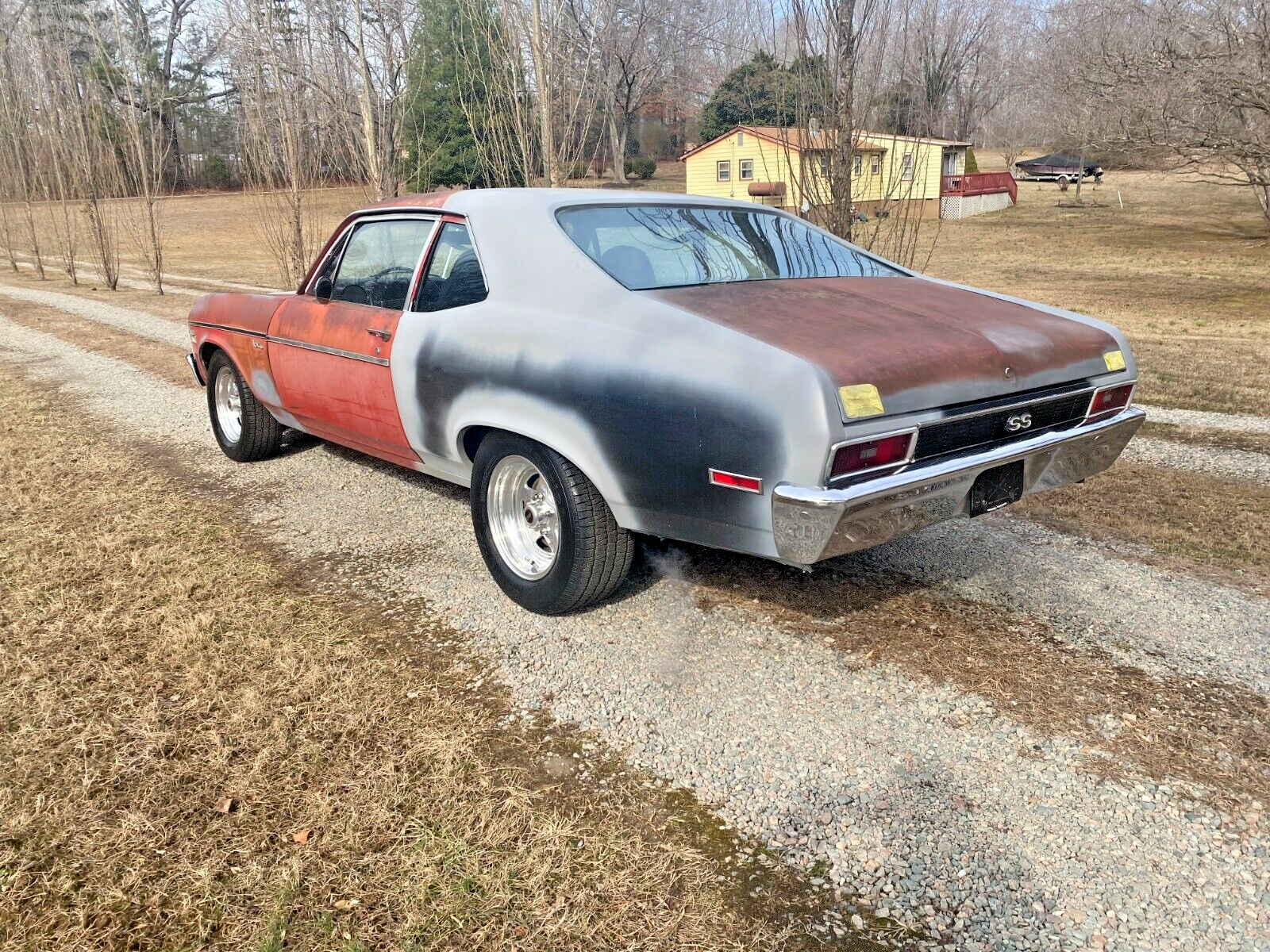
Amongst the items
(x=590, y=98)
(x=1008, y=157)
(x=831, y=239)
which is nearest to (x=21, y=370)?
(x=590, y=98)

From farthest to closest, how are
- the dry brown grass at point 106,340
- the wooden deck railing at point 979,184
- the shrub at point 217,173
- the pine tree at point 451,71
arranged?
the shrub at point 217,173
the wooden deck railing at point 979,184
the pine tree at point 451,71
the dry brown grass at point 106,340

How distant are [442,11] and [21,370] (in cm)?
609

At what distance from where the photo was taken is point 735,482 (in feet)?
9.21

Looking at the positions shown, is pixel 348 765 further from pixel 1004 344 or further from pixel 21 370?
pixel 21 370

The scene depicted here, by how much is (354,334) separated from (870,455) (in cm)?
261

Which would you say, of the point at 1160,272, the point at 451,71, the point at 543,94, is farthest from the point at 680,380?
the point at 1160,272

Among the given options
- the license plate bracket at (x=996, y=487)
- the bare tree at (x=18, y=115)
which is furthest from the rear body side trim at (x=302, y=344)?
the bare tree at (x=18, y=115)

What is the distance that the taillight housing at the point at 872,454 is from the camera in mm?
2658

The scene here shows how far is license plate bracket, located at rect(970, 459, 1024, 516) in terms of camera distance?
3.10 meters

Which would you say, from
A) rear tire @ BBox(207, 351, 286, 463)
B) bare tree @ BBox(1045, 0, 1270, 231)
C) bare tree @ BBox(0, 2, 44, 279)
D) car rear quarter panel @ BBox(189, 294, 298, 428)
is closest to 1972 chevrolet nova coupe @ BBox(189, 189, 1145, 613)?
car rear quarter panel @ BBox(189, 294, 298, 428)

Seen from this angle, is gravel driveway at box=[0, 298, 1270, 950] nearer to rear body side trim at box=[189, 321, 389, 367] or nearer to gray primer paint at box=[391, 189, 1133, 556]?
gray primer paint at box=[391, 189, 1133, 556]

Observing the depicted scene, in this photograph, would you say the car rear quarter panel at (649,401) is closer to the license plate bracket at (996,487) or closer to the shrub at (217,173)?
the license plate bracket at (996,487)

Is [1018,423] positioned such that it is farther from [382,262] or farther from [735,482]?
[382,262]

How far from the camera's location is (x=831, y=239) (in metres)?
4.37
